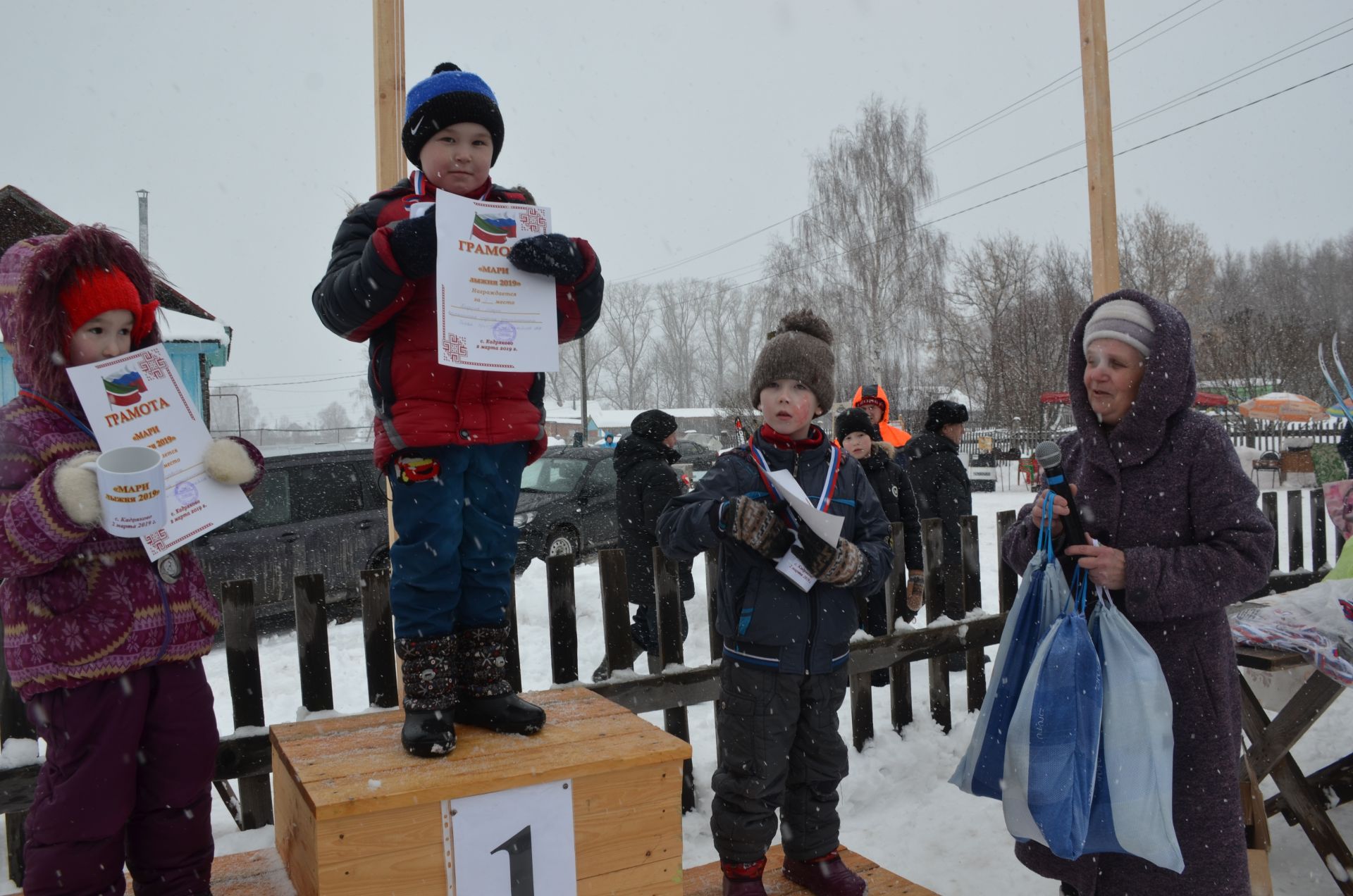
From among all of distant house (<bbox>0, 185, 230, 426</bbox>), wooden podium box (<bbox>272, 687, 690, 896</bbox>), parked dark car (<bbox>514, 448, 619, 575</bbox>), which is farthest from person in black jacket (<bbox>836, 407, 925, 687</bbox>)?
distant house (<bbox>0, 185, 230, 426</bbox>)

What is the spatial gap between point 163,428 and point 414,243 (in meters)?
0.72

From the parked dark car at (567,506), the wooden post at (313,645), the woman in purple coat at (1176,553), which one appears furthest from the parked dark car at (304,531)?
the woman in purple coat at (1176,553)

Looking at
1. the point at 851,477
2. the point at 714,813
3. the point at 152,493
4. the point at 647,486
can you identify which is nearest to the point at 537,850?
the point at 714,813

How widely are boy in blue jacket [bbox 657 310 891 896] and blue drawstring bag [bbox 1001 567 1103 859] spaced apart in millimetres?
485

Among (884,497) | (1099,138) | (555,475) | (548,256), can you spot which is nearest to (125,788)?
(548,256)

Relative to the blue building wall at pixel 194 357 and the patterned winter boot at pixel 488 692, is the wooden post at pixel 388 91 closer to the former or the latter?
the patterned winter boot at pixel 488 692

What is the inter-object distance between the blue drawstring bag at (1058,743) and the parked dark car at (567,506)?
7.76 m

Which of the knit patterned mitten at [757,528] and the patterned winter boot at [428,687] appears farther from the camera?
the knit patterned mitten at [757,528]

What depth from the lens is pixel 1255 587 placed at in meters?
2.21

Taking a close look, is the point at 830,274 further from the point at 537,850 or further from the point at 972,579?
the point at 537,850

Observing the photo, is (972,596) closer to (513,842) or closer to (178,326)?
(513,842)

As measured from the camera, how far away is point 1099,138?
372cm

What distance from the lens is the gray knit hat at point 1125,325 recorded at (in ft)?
7.63

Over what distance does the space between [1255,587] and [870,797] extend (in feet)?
6.85
